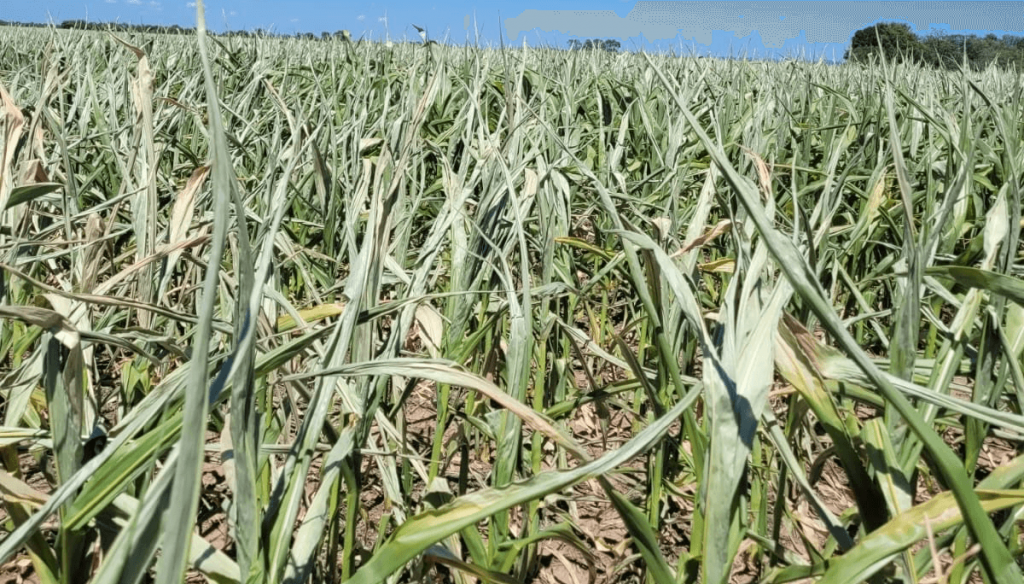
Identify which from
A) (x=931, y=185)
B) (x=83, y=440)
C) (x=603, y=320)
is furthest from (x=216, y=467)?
(x=931, y=185)

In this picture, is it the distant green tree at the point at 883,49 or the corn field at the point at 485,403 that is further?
the distant green tree at the point at 883,49

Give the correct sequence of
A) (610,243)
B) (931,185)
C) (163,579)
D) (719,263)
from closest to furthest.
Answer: (163,579), (719,263), (931,185), (610,243)

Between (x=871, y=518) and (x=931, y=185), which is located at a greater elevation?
(x=931, y=185)

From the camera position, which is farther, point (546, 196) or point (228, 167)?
point (546, 196)

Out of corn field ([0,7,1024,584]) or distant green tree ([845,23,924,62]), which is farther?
distant green tree ([845,23,924,62])

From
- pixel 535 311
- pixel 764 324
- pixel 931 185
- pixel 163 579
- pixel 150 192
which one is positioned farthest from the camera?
pixel 931 185

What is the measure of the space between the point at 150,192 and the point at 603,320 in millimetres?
794

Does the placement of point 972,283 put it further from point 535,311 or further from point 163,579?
point 535,311

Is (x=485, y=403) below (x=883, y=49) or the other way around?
below

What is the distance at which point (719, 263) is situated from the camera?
40.9 inches

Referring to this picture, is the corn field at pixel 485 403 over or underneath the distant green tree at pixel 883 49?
underneath

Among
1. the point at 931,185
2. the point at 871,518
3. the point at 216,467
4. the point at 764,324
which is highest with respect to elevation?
the point at 931,185

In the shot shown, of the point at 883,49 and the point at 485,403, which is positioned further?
the point at 883,49

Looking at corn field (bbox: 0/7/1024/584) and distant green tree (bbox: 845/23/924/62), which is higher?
distant green tree (bbox: 845/23/924/62)
